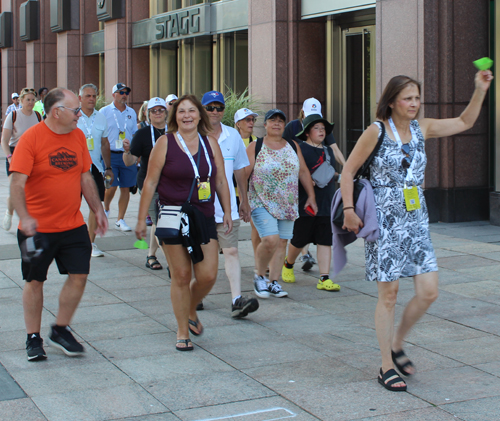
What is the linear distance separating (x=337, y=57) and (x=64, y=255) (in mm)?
9854

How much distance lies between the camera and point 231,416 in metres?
4.16

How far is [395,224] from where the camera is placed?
15.3 feet

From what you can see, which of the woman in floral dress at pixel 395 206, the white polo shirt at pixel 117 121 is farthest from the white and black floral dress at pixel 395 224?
the white polo shirt at pixel 117 121

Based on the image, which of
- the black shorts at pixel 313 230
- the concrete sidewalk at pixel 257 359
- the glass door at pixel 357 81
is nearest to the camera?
the concrete sidewalk at pixel 257 359

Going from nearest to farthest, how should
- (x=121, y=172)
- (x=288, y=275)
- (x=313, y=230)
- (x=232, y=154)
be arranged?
(x=232, y=154) → (x=313, y=230) → (x=288, y=275) → (x=121, y=172)

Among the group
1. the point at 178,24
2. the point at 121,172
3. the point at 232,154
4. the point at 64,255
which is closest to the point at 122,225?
the point at 121,172

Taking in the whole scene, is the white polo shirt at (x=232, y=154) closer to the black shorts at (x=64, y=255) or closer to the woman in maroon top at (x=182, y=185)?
the woman in maroon top at (x=182, y=185)

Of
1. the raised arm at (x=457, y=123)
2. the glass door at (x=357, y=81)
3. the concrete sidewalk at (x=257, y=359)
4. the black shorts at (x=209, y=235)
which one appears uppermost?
the glass door at (x=357, y=81)

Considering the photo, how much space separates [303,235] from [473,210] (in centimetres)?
467

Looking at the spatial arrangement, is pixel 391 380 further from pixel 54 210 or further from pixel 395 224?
pixel 54 210

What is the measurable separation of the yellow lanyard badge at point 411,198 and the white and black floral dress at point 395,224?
3 centimetres

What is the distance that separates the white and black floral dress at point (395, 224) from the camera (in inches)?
182

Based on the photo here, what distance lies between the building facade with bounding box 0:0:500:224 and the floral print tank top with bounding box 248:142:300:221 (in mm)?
4550

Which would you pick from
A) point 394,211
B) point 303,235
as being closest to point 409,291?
point 303,235
